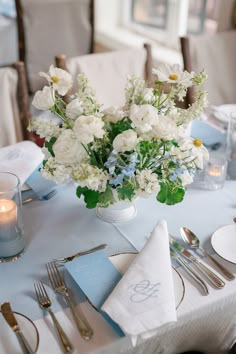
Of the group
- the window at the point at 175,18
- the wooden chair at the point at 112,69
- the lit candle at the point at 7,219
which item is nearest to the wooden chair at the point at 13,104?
the wooden chair at the point at 112,69

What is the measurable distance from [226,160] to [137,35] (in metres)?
2.14

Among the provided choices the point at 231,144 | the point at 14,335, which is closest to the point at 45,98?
the point at 14,335

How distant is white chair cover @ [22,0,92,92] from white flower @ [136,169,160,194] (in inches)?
68.3

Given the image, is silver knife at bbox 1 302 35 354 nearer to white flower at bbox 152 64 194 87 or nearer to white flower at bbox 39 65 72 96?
white flower at bbox 39 65 72 96

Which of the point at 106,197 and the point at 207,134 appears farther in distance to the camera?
the point at 207,134

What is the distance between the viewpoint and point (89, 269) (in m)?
0.92

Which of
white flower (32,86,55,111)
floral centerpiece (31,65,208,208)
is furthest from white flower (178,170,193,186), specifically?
white flower (32,86,55,111)

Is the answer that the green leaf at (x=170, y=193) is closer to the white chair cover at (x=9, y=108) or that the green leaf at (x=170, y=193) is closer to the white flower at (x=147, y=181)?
the white flower at (x=147, y=181)

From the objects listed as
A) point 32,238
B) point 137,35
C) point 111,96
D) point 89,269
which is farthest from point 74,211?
point 137,35

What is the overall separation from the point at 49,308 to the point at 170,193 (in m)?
0.38

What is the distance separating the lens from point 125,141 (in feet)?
2.99

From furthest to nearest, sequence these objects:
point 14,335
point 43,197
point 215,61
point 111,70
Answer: point 215,61 → point 111,70 → point 43,197 → point 14,335

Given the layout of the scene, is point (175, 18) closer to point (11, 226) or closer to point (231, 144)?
point (231, 144)

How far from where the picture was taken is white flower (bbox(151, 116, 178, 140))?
0.94 metres
